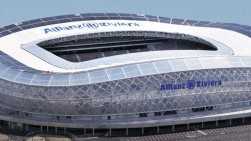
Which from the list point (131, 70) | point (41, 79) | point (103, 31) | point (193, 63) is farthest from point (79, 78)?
point (103, 31)

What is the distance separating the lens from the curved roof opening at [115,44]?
468 feet

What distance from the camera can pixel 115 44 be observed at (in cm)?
14788

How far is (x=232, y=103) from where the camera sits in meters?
119

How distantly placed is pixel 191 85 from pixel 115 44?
37.5m

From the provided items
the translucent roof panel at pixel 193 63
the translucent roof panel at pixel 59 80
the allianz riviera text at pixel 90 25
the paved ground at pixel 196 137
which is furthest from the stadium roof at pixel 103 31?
the paved ground at pixel 196 137

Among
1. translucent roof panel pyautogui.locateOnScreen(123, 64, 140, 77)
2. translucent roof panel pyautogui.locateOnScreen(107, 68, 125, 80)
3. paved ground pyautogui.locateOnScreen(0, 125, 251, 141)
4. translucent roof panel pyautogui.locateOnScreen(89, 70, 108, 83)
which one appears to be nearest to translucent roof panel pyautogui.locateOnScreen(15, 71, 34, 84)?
paved ground pyautogui.locateOnScreen(0, 125, 251, 141)

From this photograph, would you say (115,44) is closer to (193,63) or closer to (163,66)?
(163,66)

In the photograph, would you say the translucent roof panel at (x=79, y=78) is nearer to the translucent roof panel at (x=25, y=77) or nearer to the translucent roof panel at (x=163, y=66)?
the translucent roof panel at (x=25, y=77)

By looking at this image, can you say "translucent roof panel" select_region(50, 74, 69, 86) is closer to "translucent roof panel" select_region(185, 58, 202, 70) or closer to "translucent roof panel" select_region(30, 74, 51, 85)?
"translucent roof panel" select_region(30, 74, 51, 85)

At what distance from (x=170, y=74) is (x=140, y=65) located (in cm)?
623

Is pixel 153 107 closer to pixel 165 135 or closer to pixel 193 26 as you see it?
pixel 165 135

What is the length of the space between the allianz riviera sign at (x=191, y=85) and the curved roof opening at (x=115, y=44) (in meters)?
25.1

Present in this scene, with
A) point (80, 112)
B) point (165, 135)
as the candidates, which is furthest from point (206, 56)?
point (80, 112)

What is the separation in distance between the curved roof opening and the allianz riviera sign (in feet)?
82.3
